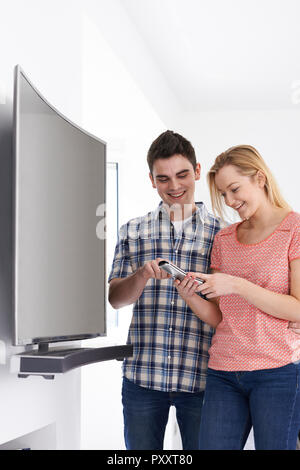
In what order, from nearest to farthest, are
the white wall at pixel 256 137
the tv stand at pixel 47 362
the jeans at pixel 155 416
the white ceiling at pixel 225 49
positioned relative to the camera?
the tv stand at pixel 47 362, the jeans at pixel 155 416, the white ceiling at pixel 225 49, the white wall at pixel 256 137

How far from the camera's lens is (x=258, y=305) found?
5.12 feet

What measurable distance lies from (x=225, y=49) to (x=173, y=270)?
2.55 meters

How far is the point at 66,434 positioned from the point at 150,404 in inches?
13.2

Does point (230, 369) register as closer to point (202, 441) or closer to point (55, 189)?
point (202, 441)

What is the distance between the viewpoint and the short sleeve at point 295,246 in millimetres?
1586

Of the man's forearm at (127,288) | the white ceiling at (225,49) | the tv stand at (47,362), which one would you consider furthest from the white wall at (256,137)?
the tv stand at (47,362)

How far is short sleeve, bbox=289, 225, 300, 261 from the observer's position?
5.20 ft

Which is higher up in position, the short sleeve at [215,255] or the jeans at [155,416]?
the short sleeve at [215,255]

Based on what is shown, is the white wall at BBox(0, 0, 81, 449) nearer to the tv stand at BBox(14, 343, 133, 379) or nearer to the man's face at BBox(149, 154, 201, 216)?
the tv stand at BBox(14, 343, 133, 379)

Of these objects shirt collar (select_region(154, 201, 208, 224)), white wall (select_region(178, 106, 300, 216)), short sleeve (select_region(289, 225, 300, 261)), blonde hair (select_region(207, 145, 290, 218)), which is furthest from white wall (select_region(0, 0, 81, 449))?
white wall (select_region(178, 106, 300, 216))

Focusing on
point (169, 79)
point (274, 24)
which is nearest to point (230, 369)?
Result: point (274, 24)

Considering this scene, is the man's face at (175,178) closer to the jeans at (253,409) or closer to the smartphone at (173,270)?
the smartphone at (173,270)

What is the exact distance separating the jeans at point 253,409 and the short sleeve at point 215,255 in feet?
1.10

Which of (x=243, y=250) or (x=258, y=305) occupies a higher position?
(x=243, y=250)
